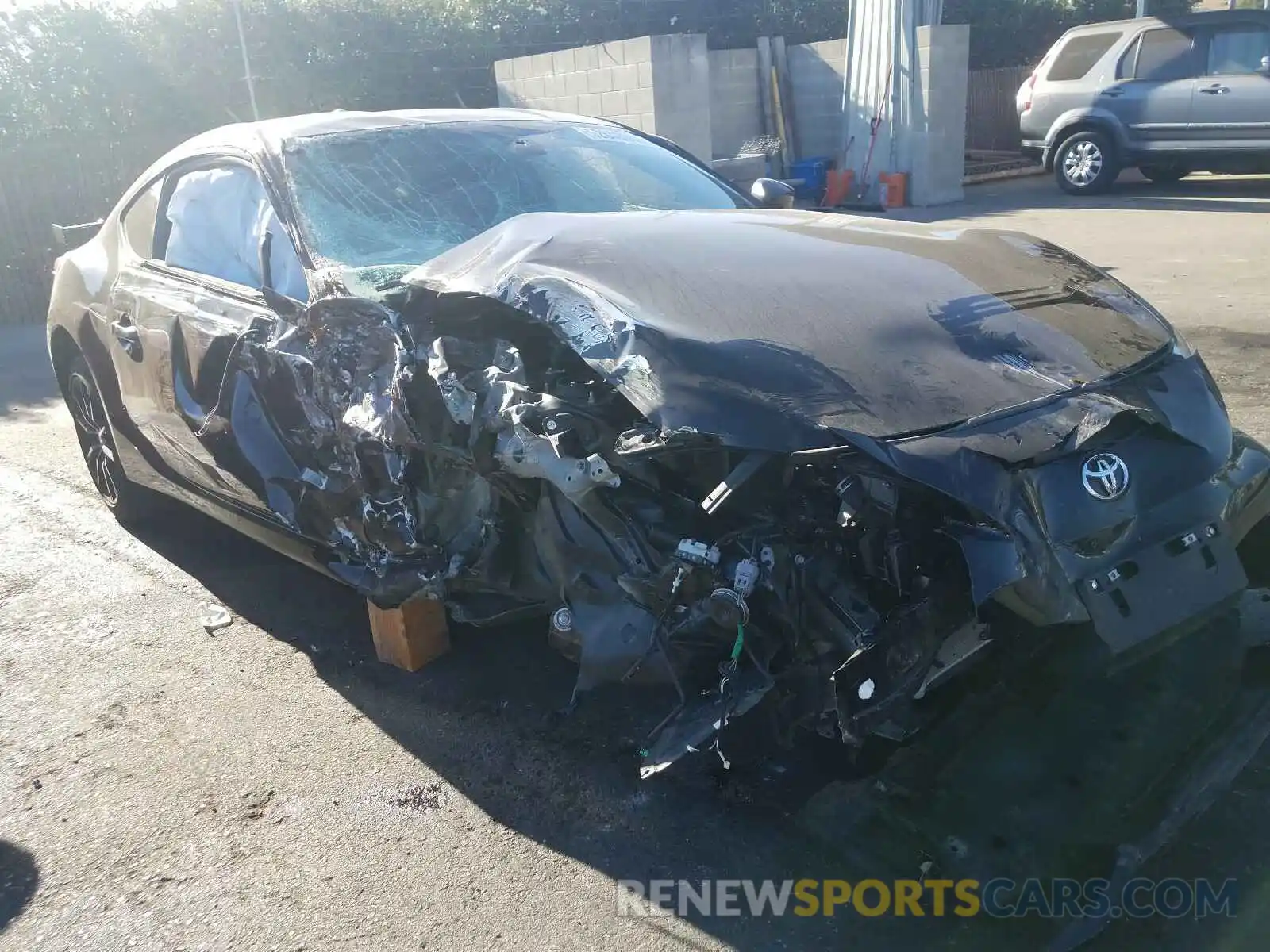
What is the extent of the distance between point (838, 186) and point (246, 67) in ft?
25.7

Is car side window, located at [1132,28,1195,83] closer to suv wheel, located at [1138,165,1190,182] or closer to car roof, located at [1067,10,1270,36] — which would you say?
car roof, located at [1067,10,1270,36]

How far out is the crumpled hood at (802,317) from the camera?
7.77ft

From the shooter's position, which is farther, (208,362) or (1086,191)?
(1086,191)

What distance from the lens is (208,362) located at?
3553 millimetres

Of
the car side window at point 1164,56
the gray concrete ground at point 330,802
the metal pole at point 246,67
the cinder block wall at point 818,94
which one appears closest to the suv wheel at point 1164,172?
the car side window at point 1164,56

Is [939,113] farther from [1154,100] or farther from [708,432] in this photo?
[708,432]

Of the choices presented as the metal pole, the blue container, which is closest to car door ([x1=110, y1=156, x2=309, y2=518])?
the metal pole

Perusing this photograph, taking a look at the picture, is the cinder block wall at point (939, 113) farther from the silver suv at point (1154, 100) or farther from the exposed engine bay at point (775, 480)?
the exposed engine bay at point (775, 480)

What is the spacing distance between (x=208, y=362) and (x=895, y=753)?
102 inches

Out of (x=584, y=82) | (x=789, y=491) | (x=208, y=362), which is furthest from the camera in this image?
(x=584, y=82)

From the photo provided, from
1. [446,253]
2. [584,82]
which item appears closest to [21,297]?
[584,82]

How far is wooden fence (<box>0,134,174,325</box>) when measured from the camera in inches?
424

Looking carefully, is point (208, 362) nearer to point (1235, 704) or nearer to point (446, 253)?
point (446, 253)

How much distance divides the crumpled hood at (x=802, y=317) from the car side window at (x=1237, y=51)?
11146mm
